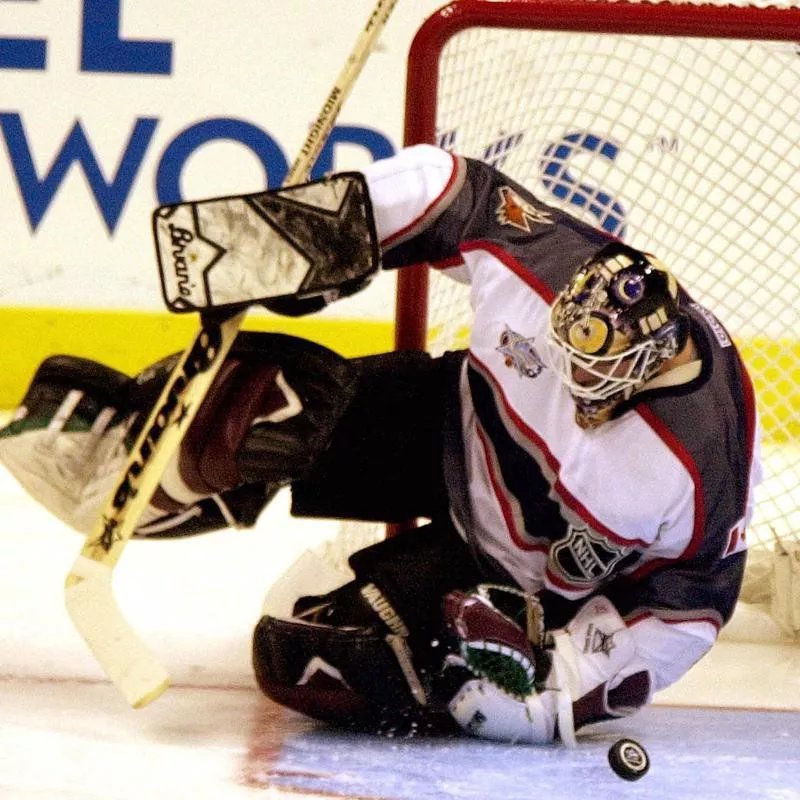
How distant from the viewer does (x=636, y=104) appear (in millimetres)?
2420

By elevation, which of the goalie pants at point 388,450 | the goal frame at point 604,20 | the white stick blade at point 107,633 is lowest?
the white stick blade at point 107,633

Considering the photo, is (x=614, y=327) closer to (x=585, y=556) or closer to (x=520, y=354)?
(x=520, y=354)

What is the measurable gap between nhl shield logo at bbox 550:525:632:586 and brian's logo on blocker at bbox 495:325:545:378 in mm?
220

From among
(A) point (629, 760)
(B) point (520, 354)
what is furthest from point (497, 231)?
(A) point (629, 760)

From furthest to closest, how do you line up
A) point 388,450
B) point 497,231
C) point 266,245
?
point 388,450, point 497,231, point 266,245

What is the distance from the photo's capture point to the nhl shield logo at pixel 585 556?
1944 millimetres

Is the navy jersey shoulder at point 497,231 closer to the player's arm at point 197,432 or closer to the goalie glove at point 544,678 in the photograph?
the player's arm at point 197,432

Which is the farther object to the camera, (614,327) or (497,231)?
(497,231)

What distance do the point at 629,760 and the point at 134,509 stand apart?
28.5 inches

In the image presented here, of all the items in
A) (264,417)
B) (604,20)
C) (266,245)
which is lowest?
(264,417)

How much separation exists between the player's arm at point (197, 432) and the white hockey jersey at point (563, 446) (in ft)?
0.70

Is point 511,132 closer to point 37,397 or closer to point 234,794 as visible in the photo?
point 37,397

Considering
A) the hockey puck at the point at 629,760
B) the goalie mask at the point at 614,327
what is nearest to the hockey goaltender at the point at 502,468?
the goalie mask at the point at 614,327

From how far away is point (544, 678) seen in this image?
1.94 metres
